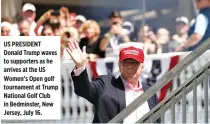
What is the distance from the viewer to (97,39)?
11.8m

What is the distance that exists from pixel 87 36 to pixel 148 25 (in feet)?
3.90

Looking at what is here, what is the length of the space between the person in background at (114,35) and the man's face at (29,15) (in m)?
1.07

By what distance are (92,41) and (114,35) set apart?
471 millimetres

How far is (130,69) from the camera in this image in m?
5.96

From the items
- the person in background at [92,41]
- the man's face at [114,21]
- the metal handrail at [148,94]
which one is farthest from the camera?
the man's face at [114,21]

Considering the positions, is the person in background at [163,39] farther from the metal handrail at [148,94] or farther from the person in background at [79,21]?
the metal handrail at [148,94]

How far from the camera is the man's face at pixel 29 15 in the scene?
11352 millimetres

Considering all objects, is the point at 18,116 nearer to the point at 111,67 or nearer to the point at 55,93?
the point at 55,93

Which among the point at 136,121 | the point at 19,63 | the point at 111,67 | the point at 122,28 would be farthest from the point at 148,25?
the point at 136,121

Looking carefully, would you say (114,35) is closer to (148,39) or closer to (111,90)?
(148,39)

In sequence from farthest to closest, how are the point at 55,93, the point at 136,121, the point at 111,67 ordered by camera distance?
1. the point at 111,67
2. the point at 55,93
3. the point at 136,121

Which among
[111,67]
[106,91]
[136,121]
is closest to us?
[136,121]

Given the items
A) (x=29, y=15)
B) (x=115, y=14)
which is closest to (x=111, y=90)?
Result: (x=29, y=15)

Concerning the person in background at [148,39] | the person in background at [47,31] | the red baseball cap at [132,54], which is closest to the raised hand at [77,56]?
the red baseball cap at [132,54]
